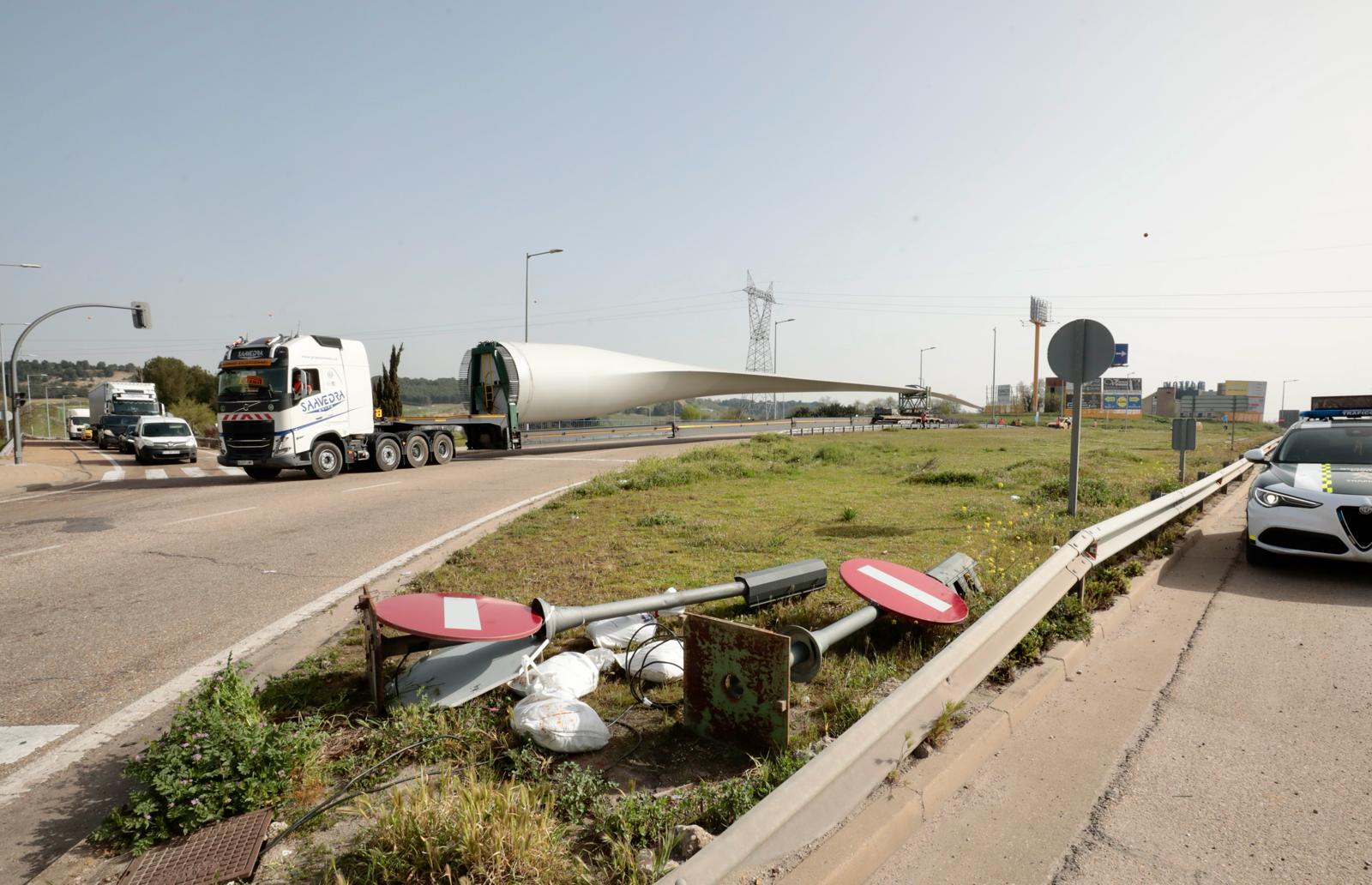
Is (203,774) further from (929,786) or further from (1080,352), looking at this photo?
(1080,352)

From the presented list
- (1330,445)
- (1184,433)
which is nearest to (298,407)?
(1184,433)

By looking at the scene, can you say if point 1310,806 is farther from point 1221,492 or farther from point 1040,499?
point 1221,492

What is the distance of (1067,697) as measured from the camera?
403cm

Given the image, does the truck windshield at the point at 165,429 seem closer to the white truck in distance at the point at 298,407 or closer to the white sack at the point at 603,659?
the white truck in distance at the point at 298,407

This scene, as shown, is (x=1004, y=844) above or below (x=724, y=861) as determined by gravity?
below

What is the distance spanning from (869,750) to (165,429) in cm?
2951

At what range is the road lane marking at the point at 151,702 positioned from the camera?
10.8 ft

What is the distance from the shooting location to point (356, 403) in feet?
62.3

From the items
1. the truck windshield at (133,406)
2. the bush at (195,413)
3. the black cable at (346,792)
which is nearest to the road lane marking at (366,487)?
the black cable at (346,792)

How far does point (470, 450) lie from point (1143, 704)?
25.5m

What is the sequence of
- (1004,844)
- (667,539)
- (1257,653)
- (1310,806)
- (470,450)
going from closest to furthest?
1. (1004,844)
2. (1310,806)
3. (1257,653)
4. (667,539)
5. (470,450)

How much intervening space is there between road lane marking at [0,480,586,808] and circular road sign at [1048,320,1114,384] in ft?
25.1

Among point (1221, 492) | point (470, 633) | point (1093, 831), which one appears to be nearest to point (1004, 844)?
point (1093, 831)

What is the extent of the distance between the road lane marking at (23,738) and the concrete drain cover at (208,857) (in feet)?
5.51
